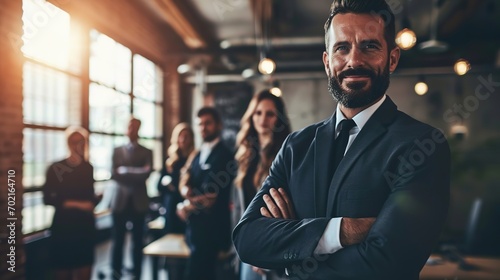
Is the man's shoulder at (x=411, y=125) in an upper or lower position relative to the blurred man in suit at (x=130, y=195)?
upper

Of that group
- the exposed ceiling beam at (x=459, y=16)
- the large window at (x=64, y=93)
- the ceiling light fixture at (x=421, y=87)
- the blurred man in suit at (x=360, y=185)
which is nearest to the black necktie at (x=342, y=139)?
the blurred man in suit at (x=360, y=185)

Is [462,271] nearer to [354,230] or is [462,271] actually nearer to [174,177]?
[354,230]

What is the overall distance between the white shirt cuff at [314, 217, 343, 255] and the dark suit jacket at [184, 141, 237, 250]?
193cm

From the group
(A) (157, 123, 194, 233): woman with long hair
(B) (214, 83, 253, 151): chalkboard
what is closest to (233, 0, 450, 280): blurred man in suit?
(A) (157, 123, 194, 233): woman with long hair

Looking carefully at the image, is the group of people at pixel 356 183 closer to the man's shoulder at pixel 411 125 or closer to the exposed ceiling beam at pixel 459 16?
the man's shoulder at pixel 411 125

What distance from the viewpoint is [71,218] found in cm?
335

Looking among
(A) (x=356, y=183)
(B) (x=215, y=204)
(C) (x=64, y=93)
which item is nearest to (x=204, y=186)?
(B) (x=215, y=204)

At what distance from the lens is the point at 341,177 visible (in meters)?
1.22

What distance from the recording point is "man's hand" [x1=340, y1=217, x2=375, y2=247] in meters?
1.18

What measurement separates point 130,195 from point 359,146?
3.85 metres

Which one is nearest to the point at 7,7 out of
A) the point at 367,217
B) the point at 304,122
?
the point at 367,217

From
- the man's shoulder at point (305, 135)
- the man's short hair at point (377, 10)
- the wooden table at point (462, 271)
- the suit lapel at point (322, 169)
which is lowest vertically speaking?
the wooden table at point (462, 271)

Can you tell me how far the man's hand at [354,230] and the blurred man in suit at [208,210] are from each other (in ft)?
6.21

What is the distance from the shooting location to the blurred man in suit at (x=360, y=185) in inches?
44.6
